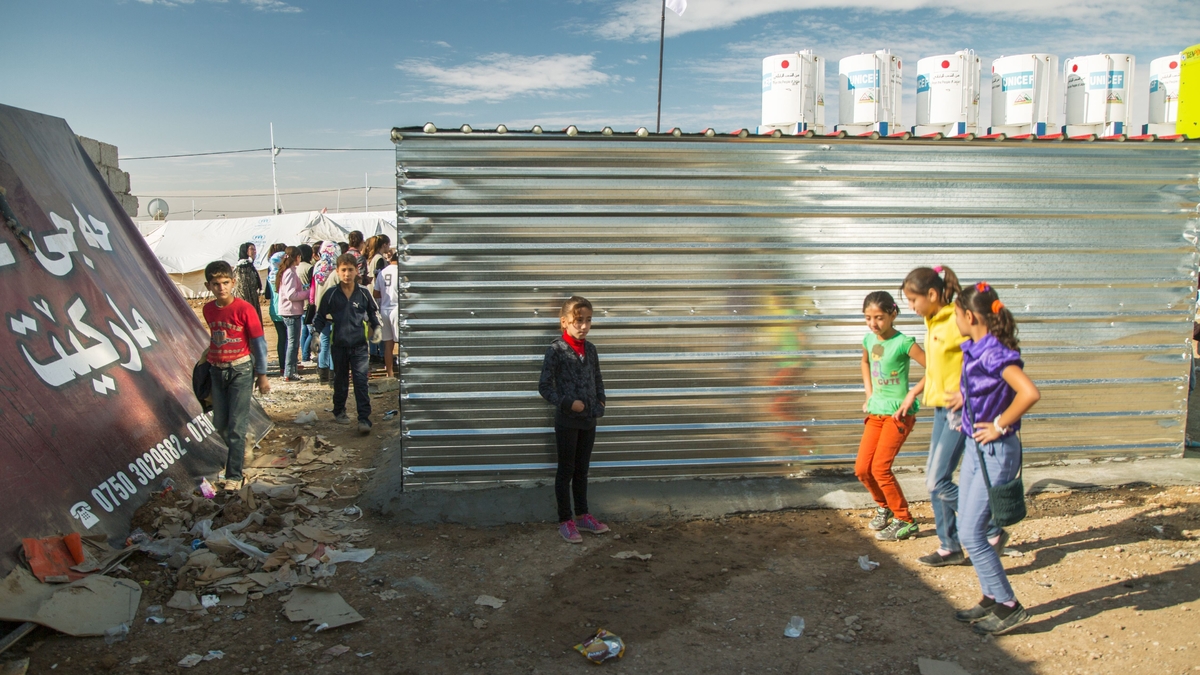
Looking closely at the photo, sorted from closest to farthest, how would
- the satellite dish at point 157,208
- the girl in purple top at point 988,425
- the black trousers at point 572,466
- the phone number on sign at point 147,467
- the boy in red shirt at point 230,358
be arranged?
1. the girl in purple top at point 988,425
2. the phone number on sign at point 147,467
3. the black trousers at point 572,466
4. the boy in red shirt at point 230,358
5. the satellite dish at point 157,208

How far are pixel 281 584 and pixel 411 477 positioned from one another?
1435 millimetres

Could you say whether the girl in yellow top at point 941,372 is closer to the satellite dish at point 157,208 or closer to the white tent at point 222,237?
the white tent at point 222,237

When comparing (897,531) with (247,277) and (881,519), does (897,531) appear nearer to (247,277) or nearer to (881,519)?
(881,519)

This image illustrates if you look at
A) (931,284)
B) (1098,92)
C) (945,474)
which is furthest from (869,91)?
(945,474)

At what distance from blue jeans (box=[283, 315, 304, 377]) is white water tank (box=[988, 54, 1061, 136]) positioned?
8767mm

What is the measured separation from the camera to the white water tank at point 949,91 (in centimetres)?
646

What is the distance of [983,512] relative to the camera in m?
4.05

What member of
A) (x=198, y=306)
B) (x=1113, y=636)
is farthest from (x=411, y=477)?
(x=198, y=306)

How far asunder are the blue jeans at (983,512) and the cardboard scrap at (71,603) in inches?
178

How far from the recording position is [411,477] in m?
6.07

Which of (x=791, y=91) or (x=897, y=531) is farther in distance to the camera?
(x=791, y=91)

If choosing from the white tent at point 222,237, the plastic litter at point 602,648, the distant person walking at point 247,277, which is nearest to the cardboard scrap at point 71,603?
the plastic litter at point 602,648

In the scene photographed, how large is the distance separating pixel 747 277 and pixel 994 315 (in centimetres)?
238

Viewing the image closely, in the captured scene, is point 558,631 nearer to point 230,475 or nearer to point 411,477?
point 411,477
